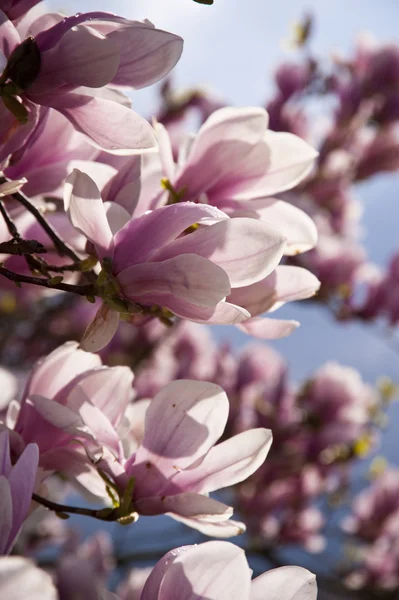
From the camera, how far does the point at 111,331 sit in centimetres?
42

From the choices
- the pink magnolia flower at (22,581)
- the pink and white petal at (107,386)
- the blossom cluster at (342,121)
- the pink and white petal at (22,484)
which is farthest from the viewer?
the blossom cluster at (342,121)

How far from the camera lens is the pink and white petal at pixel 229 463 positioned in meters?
0.43

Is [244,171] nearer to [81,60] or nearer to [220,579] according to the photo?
[81,60]

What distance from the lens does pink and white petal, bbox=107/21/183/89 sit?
0.39m

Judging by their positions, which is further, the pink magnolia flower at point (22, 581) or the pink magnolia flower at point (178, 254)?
the pink magnolia flower at point (178, 254)

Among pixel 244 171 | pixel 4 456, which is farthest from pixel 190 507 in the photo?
pixel 244 171

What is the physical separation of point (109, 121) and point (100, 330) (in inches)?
5.1

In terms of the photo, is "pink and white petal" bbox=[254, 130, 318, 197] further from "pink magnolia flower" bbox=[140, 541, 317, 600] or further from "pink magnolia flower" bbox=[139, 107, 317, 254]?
"pink magnolia flower" bbox=[140, 541, 317, 600]

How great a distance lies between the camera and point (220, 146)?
→ 0.49m

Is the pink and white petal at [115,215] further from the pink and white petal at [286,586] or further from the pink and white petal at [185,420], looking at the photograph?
the pink and white petal at [286,586]

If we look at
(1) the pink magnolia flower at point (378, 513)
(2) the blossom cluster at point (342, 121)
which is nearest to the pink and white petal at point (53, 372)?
(2) the blossom cluster at point (342, 121)

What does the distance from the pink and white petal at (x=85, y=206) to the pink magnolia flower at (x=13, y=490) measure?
5.2 inches

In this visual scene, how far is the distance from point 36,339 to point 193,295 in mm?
1694

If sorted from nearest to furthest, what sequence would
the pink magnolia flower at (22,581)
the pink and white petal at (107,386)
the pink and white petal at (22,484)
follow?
the pink magnolia flower at (22,581) → the pink and white petal at (22,484) → the pink and white petal at (107,386)
